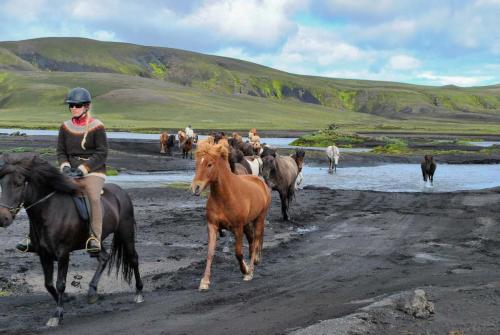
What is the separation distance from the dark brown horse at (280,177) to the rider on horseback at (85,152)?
35.8 ft

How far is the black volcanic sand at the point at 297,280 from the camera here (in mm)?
8266

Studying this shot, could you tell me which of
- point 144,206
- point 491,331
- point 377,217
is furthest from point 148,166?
point 491,331

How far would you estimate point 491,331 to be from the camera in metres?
8.00

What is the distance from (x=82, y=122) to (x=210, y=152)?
2.15 m

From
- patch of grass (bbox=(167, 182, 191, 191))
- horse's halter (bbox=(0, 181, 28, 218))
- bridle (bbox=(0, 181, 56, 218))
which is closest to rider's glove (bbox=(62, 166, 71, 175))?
bridle (bbox=(0, 181, 56, 218))

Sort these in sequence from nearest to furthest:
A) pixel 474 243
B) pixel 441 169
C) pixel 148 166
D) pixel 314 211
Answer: pixel 474 243 < pixel 314 211 < pixel 148 166 < pixel 441 169

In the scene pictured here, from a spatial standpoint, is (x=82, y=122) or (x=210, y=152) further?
(x=210, y=152)

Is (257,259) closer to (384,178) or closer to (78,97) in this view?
(78,97)

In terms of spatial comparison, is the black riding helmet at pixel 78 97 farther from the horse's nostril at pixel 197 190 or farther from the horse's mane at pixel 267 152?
the horse's mane at pixel 267 152

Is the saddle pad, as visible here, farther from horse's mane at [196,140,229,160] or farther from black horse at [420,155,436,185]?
black horse at [420,155,436,185]

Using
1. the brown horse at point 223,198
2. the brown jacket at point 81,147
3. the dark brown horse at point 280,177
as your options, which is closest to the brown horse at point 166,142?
the dark brown horse at point 280,177

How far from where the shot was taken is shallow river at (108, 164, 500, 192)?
31.6m

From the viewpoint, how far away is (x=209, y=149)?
1024 cm

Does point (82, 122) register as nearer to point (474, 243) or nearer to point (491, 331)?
point (491, 331)
